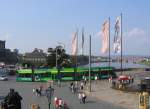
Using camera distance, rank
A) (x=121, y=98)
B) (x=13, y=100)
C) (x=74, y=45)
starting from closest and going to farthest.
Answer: (x=13, y=100), (x=121, y=98), (x=74, y=45)

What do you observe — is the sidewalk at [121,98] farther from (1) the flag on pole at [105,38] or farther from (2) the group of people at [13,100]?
(2) the group of people at [13,100]

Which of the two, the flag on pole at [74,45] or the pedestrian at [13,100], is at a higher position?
the flag on pole at [74,45]

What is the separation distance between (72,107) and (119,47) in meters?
21.5

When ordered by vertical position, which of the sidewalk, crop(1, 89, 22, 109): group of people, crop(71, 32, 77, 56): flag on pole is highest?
crop(71, 32, 77, 56): flag on pole

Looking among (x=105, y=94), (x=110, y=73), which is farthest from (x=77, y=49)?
(x=110, y=73)

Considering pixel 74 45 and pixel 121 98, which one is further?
pixel 74 45

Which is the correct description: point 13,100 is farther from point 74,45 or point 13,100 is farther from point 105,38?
point 74,45

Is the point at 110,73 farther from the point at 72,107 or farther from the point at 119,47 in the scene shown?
the point at 72,107

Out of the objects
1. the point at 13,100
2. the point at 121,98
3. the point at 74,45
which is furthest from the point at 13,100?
the point at 74,45

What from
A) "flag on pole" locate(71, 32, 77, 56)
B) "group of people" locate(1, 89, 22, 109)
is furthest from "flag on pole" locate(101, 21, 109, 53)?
"group of people" locate(1, 89, 22, 109)

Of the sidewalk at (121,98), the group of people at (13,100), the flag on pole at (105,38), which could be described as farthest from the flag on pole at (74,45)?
the group of people at (13,100)

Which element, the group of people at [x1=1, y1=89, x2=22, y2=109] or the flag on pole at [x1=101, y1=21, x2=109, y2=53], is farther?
the flag on pole at [x1=101, y1=21, x2=109, y2=53]

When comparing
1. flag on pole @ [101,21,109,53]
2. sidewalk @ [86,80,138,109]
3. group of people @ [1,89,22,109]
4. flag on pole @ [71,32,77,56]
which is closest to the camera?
group of people @ [1,89,22,109]

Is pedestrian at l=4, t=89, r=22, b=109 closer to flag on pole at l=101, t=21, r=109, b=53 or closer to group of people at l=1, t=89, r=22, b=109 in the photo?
group of people at l=1, t=89, r=22, b=109
